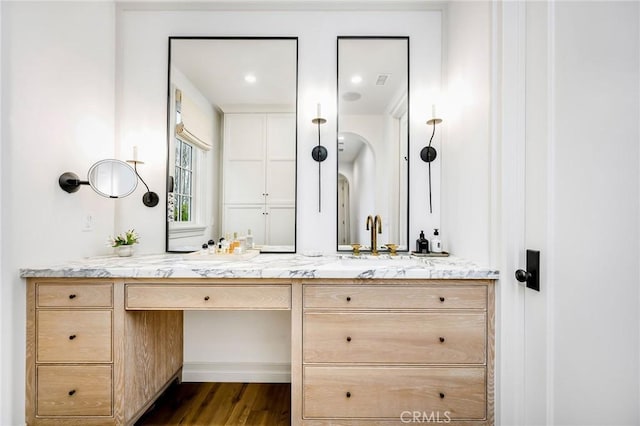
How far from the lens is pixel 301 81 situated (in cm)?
212

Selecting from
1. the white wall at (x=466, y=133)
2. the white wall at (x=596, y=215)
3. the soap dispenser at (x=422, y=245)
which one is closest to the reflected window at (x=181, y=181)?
the soap dispenser at (x=422, y=245)

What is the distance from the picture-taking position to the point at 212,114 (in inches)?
83.9

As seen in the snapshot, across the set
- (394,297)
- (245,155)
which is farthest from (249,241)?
(394,297)

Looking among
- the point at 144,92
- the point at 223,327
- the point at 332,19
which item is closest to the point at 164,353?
the point at 223,327

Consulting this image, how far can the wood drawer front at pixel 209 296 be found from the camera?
58.8 inches

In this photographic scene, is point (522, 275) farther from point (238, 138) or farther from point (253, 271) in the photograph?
point (238, 138)

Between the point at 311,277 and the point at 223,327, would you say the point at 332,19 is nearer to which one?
the point at 311,277

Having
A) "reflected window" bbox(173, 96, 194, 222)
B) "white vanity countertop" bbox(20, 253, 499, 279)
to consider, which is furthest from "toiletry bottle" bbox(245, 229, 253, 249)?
"white vanity countertop" bbox(20, 253, 499, 279)

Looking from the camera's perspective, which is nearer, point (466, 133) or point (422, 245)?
point (466, 133)

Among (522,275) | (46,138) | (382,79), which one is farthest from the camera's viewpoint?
(382,79)

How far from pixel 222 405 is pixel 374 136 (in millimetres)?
1973

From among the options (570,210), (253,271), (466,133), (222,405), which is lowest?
(222,405)

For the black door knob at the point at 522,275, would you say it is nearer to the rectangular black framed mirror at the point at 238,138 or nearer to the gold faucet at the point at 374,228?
the gold faucet at the point at 374,228

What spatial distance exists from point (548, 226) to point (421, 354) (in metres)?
0.80
